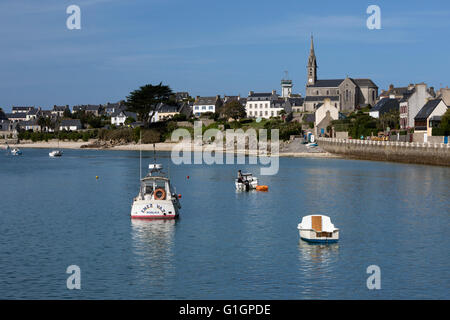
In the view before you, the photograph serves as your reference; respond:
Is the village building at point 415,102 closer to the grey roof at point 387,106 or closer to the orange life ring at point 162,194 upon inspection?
the grey roof at point 387,106

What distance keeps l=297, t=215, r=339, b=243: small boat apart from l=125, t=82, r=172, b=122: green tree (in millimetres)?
136929

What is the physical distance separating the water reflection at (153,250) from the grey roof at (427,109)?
73.8 meters

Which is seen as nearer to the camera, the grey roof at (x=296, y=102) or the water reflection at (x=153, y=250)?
the water reflection at (x=153, y=250)

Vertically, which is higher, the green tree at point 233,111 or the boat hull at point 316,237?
the green tree at point 233,111

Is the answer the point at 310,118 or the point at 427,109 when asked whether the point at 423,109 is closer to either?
the point at 427,109

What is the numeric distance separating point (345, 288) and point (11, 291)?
46.0ft

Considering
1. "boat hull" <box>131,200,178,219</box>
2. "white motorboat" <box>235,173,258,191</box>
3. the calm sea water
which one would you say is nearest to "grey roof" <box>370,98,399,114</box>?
the calm sea water

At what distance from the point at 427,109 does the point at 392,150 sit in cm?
1179

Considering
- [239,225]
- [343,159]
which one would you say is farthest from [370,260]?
[343,159]

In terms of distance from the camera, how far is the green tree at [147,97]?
16900cm

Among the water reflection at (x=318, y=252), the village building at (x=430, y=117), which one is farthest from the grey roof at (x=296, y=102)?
→ the water reflection at (x=318, y=252)

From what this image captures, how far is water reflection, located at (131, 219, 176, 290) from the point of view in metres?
29.1

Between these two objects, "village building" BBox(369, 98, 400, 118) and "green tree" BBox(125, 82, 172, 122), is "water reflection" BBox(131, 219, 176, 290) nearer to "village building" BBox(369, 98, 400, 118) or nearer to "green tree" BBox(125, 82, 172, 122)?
"village building" BBox(369, 98, 400, 118)
